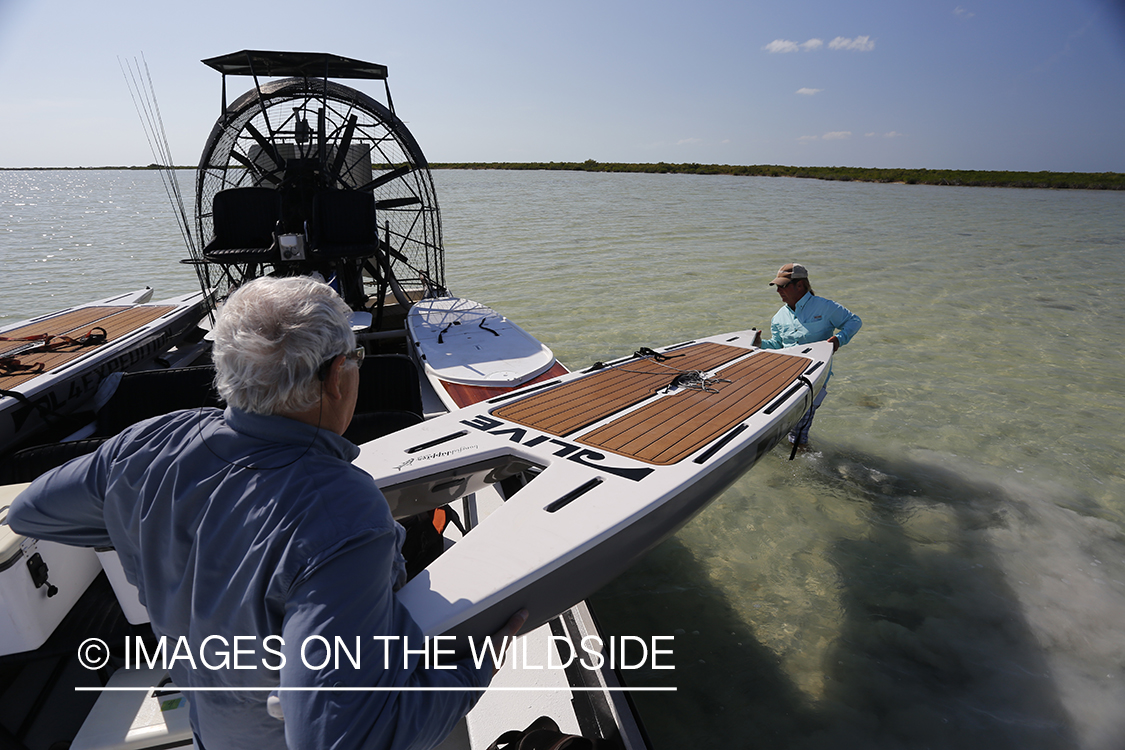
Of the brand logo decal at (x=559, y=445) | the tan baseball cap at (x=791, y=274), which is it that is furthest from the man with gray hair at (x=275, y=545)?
the tan baseball cap at (x=791, y=274)

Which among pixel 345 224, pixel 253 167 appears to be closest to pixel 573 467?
pixel 345 224

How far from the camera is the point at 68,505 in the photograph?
1.05m

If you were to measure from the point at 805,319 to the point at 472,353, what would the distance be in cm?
269

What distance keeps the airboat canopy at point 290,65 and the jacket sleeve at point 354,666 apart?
18.8 feet

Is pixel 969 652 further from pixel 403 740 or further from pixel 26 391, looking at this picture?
pixel 26 391

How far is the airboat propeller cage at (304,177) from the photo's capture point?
15.5 feet

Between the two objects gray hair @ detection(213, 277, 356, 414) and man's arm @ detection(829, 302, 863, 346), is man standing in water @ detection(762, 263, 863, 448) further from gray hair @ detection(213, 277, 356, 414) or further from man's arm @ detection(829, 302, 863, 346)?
gray hair @ detection(213, 277, 356, 414)

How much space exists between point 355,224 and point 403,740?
4853 millimetres

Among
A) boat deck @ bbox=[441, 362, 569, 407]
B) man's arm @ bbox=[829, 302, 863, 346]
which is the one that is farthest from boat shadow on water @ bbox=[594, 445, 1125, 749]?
boat deck @ bbox=[441, 362, 569, 407]

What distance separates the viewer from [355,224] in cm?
499

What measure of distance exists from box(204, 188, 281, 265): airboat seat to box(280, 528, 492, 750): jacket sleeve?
14.3 ft

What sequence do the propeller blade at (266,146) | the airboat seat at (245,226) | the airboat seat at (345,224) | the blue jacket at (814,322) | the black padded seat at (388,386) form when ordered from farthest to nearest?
the propeller blade at (266,146), the airboat seat at (345,224), the airboat seat at (245,226), the blue jacket at (814,322), the black padded seat at (388,386)

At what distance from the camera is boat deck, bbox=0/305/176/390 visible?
3443 mm

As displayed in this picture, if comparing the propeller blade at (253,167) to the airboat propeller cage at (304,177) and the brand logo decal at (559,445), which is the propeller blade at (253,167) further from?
the brand logo decal at (559,445)
